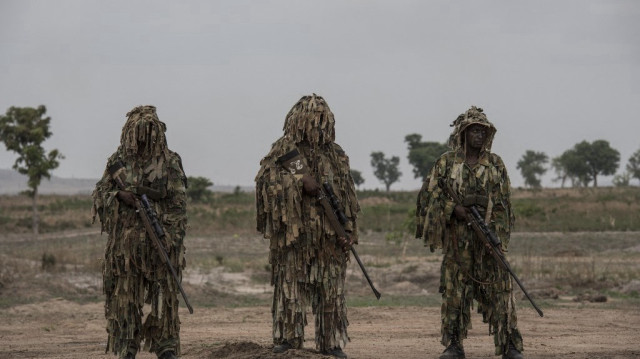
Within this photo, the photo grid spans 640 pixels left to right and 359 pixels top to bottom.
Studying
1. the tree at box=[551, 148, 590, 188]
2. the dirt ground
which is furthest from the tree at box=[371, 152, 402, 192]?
the dirt ground

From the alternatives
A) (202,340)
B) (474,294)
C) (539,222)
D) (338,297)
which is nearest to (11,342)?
(202,340)

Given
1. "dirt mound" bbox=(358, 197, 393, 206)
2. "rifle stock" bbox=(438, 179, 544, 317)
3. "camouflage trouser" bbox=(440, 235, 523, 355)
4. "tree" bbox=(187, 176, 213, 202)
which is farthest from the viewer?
"dirt mound" bbox=(358, 197, 393, 206)

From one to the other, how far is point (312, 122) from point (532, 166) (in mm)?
105657

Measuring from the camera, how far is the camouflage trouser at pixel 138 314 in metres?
9.66

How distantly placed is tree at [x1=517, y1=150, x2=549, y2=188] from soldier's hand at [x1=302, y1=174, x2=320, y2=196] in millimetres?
101266

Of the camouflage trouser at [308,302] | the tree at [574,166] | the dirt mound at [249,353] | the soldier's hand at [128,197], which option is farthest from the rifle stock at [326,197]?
the tree at [574,166]

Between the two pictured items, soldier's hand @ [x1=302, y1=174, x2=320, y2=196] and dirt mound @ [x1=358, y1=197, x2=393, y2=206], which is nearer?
soldier's hand @ [x1=302, y1=174, x2=320, y2=196]

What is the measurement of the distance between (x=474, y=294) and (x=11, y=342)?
266 inches

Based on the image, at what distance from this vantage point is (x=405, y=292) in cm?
2219

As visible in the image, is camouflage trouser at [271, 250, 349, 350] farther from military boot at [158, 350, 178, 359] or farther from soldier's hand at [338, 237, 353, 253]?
military boot at [158, 350, 178, 359]

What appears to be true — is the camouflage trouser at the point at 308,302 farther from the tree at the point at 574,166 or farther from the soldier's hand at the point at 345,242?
the tree at the point at 574,166

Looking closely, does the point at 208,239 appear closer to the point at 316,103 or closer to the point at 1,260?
the point at 1,260

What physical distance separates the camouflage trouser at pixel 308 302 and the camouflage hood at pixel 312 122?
46.9 inches

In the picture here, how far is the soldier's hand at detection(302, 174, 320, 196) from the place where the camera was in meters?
10.0
